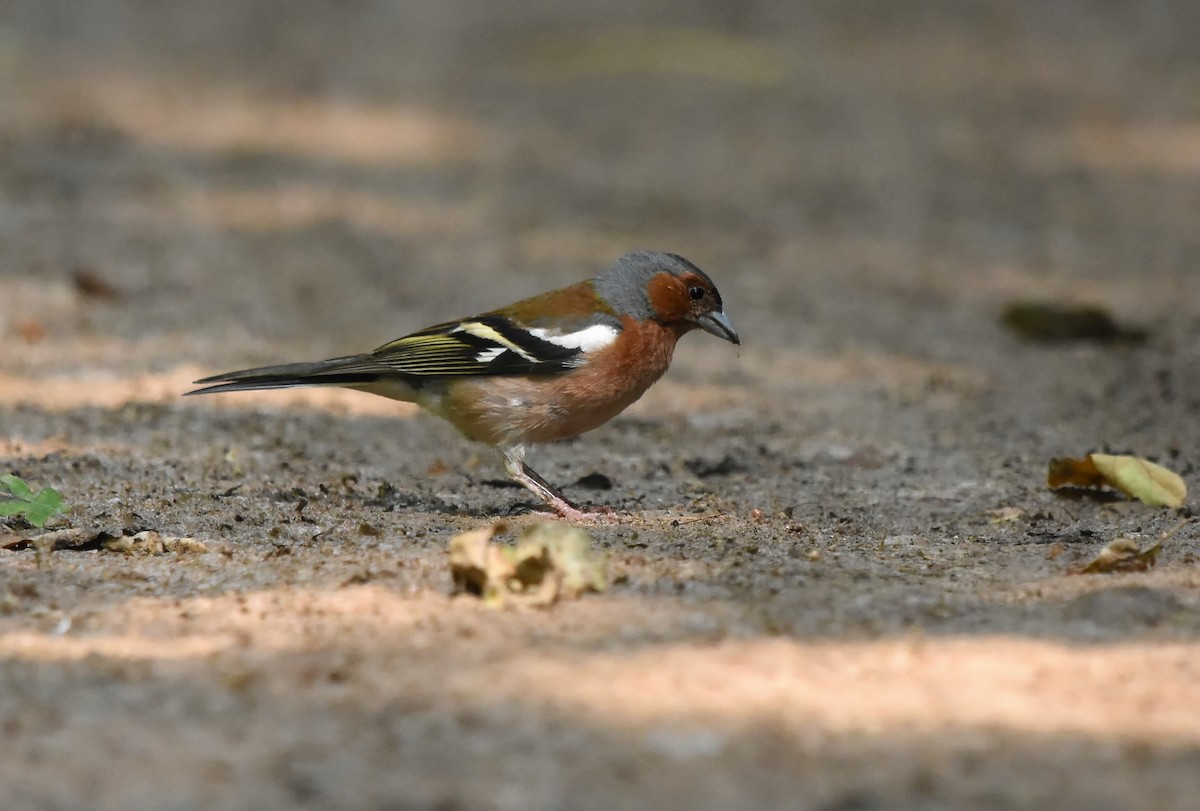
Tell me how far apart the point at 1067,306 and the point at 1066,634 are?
5388 millimetres

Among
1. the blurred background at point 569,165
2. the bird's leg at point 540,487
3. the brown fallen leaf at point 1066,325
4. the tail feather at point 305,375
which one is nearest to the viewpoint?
the bird's leg at point 540,487

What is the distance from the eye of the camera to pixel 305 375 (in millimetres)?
5809

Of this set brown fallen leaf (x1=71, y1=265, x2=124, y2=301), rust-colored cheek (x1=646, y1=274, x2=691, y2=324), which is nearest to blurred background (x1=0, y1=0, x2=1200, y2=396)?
brown fallen leaf (x1=71, y1=265, x2=124, y2=301)

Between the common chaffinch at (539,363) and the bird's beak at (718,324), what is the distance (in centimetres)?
5

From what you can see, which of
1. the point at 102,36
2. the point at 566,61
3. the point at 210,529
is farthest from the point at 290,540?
the point at 102,36

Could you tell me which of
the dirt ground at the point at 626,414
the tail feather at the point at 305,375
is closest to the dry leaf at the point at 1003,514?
the dirt ground at the point at 626,414

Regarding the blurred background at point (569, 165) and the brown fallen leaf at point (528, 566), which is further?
the blurred background at point (569, 165)

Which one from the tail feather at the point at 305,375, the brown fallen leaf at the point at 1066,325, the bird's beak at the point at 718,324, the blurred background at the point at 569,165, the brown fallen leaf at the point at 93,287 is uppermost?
the blurred background at the point at 569,165

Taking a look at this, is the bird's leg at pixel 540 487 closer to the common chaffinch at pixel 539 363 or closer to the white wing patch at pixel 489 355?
the common chaffinch at pixel 539 363

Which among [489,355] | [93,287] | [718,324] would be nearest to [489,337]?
[489,355]

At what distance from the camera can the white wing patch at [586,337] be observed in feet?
19.5

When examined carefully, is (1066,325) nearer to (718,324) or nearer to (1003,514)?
(718,324)

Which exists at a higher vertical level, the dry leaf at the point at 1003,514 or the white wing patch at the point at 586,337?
the white wing patch at the point at 586,337

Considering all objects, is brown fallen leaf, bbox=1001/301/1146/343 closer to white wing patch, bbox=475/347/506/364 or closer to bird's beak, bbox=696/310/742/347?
bird's beak, bbox=696/310/742/347
